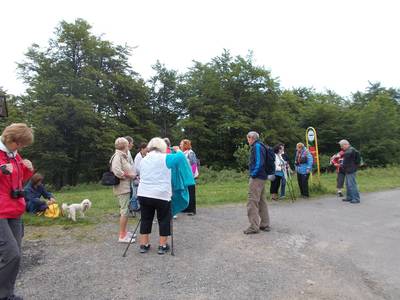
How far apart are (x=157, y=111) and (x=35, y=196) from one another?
2943cm

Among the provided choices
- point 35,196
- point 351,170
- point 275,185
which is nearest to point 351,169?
point 351,170

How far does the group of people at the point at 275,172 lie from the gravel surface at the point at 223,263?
0.47 m

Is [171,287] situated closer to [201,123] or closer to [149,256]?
[149,256]

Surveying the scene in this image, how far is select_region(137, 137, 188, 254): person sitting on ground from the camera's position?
557cm

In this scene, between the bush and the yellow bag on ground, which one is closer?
the yellow bag on ground

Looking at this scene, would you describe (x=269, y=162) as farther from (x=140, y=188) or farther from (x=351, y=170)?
(x=351, y=170)

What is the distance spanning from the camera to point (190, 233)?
24.0 ft

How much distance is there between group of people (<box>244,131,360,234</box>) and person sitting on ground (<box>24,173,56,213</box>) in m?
4.96

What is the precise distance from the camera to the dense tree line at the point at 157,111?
2725 cm

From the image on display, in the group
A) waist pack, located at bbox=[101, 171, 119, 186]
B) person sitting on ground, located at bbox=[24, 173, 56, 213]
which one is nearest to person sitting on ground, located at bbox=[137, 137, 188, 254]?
waist pack, located at bbox=[101, 171, 119, 186]

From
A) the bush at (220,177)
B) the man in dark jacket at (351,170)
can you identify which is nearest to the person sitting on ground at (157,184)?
the man in dark jacket at (351,170)

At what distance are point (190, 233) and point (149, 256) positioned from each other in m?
1.69

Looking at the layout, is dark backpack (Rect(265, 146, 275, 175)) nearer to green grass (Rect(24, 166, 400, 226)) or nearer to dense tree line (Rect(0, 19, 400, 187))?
green grass (Rect(24, 166, 400, 226))

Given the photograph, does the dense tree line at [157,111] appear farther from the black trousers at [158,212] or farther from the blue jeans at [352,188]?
the black trousers at [158,212]
